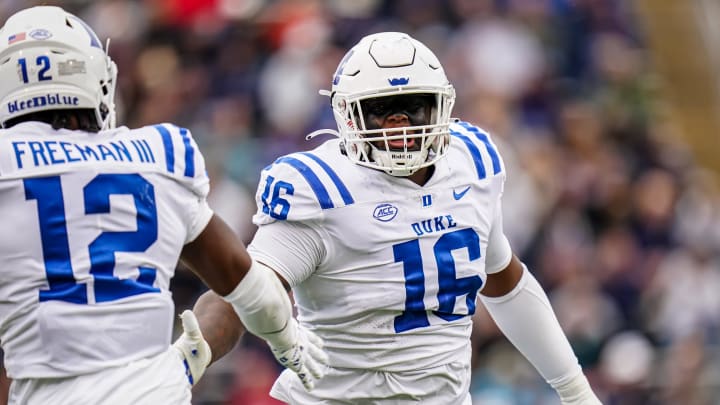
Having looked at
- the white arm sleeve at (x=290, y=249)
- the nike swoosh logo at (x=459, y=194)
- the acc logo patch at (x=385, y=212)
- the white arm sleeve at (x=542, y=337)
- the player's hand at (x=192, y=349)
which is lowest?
the white arm sleeve at (x=542, y=337)

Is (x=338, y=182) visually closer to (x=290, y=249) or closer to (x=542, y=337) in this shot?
(x=290, y=249)

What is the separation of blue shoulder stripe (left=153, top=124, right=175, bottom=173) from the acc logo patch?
35.3 inches

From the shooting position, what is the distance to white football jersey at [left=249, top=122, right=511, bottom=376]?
4.23m

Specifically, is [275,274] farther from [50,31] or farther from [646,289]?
[646,289]

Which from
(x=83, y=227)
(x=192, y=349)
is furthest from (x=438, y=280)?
(x=83, y=227)

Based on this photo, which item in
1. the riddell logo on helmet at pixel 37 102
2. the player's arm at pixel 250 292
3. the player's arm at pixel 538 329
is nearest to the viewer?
the riddell logo on helmet at pixel 37 102

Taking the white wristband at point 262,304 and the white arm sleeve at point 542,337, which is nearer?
the white wristband at point 262,304

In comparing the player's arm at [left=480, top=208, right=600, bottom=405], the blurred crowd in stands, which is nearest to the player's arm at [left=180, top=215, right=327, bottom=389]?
the player's arm at [left=480, top=208, right=600, bottom=405]

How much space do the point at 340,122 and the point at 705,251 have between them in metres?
5.20

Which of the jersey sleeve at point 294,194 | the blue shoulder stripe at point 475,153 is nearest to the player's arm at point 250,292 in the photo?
the jersey sleeve at point 294,194

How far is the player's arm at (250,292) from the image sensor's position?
3.70 m

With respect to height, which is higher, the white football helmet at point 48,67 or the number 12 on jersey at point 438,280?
the white football helmet at point 48,67

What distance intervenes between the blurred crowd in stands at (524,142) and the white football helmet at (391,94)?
357 cm

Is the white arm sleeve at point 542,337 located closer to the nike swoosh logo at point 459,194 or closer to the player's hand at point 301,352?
the nike swoosh logo at point 459,194
